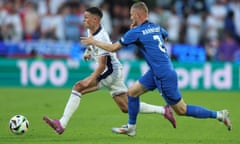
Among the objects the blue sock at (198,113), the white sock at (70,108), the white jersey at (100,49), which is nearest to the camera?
the blue sock at (198,113)

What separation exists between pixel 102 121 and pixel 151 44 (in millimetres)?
3476

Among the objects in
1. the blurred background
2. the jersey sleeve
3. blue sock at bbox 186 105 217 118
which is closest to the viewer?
the jersey sleeve

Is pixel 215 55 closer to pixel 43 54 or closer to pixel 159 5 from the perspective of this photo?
pixel 159 5

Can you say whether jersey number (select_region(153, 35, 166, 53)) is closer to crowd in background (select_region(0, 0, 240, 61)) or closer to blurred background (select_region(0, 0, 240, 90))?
blurred background (select_region(0, 0, 240, 90))

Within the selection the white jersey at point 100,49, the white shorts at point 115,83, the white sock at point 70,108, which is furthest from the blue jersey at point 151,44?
the white sock at point 70,108

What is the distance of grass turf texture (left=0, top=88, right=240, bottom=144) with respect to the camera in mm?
11859

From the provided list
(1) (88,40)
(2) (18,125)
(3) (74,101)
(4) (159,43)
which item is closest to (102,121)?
(3) (74,101)

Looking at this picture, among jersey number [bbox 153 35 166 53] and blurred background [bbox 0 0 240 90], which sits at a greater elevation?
jersey number [bbox 153 35 166 53]

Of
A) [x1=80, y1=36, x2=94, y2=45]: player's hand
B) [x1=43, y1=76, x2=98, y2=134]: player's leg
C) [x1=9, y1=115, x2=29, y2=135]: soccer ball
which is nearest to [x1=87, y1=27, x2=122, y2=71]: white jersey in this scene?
[x1=43, y1=76, x2=98, y2=134]: player's leg

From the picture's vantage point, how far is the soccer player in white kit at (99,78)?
12258 millimetres

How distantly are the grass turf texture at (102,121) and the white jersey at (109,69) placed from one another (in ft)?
2.65

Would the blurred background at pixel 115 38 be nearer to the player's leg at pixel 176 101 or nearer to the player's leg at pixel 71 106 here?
the player's leg at pixel 71 106

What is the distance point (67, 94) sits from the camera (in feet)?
68.0

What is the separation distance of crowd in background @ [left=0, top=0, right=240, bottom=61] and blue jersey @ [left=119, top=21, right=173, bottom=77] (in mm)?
12238
